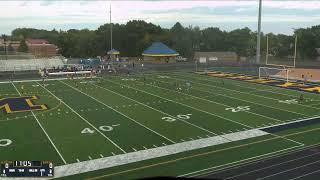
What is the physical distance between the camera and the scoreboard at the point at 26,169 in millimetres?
11859

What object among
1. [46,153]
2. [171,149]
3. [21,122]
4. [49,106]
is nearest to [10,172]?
[46,153]

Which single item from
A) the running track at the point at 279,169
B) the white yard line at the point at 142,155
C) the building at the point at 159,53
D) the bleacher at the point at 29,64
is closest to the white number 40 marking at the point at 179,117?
the white yard line at the point at 142,155

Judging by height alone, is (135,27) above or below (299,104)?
above

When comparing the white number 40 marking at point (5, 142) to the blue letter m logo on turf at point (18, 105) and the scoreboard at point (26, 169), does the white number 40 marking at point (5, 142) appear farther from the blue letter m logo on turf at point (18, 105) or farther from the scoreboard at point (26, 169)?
the blue letter m logo on turf at point (18, 105)

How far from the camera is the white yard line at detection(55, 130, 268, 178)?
15.0 m

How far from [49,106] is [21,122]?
4.81 metres

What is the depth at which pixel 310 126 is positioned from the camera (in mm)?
21734

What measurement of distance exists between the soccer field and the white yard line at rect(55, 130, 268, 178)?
0.04m

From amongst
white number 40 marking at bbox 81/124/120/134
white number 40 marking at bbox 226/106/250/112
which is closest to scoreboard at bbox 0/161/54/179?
white number 40 marking at bbox 81/124/120/134

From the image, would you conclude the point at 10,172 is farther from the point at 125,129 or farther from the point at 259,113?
the point at 259,113

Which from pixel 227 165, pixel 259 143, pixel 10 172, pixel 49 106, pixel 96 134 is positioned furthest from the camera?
pixel 49 106

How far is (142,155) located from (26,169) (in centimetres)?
572

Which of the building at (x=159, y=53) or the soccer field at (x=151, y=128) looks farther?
the building at (x=159, y=53)

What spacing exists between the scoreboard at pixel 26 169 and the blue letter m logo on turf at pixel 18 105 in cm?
1413
